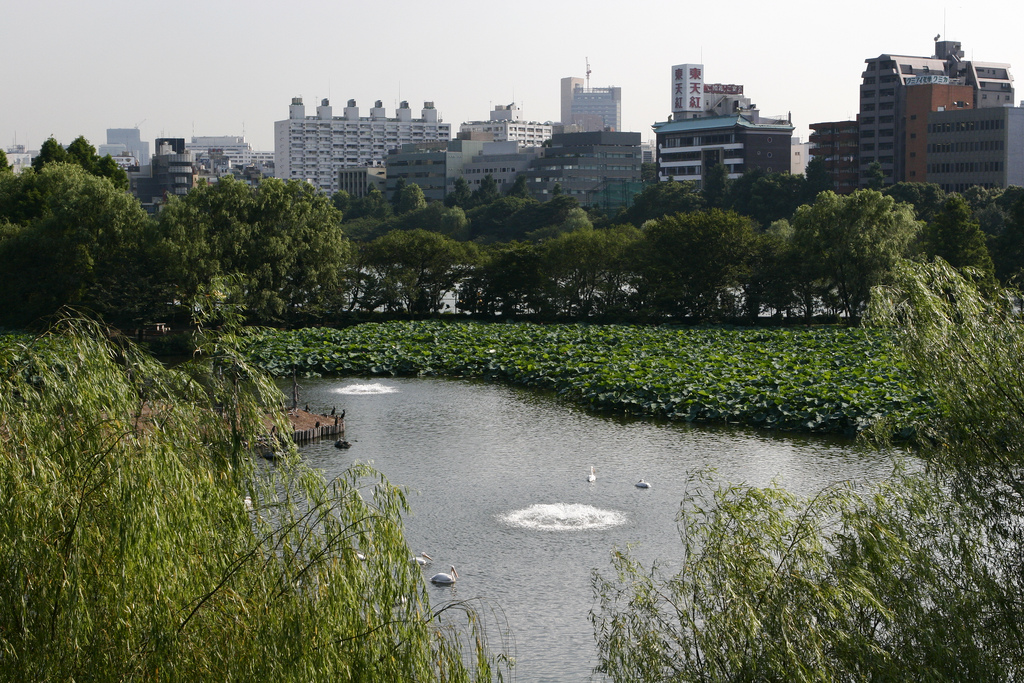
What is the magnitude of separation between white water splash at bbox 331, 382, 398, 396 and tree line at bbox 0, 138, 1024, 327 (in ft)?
25.3

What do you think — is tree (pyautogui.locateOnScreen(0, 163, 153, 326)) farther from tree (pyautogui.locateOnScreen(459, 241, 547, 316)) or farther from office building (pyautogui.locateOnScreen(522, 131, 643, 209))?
office building (pyautogui.locateOnScreen(522, 131, 643, 209))

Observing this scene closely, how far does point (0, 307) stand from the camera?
44500 mm

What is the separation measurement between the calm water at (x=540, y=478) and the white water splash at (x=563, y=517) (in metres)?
0.04

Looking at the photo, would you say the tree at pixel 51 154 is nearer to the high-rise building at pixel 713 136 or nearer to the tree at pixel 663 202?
the tree at pixel 663 202

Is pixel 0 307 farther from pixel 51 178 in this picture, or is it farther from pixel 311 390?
pixel 311 390

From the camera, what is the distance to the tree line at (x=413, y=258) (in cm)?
4281

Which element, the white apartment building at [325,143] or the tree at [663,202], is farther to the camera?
the white apartment building at [325,143]

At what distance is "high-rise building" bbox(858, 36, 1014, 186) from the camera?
9556cm

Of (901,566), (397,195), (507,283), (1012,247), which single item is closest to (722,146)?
(397,195)

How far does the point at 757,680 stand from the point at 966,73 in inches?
4395

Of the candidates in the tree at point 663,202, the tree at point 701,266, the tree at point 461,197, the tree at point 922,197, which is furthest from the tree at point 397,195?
the tree at point 701,266


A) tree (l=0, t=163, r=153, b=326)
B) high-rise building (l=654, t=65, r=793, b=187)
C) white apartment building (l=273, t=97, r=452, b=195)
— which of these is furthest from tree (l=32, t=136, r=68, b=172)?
white apartment building (l=273, t=97, r=452, b=195)

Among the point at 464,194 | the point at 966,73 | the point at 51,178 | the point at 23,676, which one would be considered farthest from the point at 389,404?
the point at 966,73

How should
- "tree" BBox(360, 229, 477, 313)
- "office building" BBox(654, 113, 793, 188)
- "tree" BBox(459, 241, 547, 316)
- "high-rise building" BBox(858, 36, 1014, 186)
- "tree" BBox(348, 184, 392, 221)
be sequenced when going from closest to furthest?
"tree" BBox(360, 229, 477, 313)
"tree" BBox(459, 241, 547, 316)
"high-rise building" BBox(858, 36, 1014, 186)
"tree" BBox(348, 184, 392, 221)
"office building" BBox(654, 113, 793, 188)
